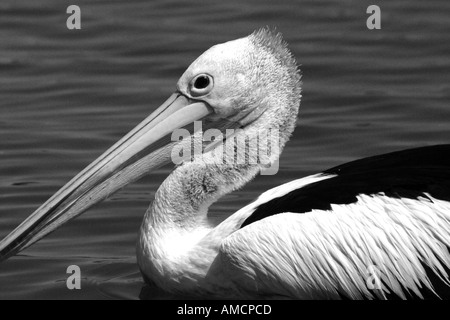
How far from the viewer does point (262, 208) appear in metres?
6.04

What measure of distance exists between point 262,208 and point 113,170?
0.78m

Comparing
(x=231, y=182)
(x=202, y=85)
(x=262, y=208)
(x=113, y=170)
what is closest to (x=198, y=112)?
(x=202, y=85)

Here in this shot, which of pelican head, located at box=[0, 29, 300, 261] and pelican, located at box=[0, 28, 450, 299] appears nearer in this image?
pelican, located at box=[0, 28, 450, 299]

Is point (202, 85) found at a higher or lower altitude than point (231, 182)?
higher

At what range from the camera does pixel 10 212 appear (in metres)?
7.54

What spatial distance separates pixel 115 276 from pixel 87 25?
422 cm

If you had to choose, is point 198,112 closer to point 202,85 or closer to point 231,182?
point 202,85

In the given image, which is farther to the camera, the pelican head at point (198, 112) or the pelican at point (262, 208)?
the pelican head at point (198, 112)

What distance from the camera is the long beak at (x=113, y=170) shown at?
6215 millimetres

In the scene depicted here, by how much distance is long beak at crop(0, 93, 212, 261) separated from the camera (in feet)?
20.4

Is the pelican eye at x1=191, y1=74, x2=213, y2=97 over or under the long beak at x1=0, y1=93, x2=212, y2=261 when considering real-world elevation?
over

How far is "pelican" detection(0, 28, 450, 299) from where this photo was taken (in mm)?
5832

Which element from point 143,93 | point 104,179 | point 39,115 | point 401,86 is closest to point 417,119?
point 401,86

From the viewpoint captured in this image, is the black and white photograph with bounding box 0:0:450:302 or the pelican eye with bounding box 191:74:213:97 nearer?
the black and white photograph with bounding box 0:0:450:302
